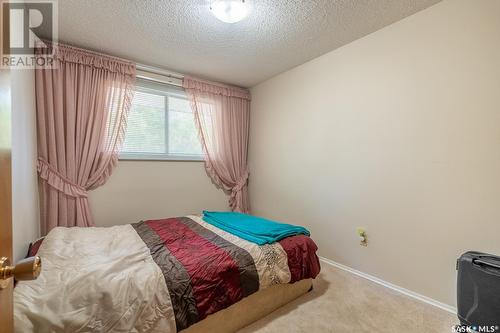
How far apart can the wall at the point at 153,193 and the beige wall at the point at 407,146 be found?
139cm

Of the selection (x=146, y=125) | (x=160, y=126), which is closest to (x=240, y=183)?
(x=160, y=126)

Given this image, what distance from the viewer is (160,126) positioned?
3.16m

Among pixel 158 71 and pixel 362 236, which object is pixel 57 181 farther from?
pixel 362 236

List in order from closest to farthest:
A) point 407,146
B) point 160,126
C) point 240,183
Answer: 1. point 407,146
2. point 160,126
3. point 240,183

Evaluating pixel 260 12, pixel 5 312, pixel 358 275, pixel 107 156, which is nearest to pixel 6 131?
pixel 5 312

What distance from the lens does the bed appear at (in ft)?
3.65

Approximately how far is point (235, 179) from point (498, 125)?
2.93 metres

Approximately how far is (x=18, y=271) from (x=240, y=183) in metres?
3.20

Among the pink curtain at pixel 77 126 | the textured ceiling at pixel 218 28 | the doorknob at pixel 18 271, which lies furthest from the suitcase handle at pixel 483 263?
the pink curtain at pixel 77 126

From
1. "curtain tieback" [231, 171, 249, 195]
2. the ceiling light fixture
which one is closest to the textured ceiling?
the ceiling light fixture

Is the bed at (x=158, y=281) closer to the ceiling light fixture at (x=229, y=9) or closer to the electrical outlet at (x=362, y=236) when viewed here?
the electrical outlet at (x=362, y=236)

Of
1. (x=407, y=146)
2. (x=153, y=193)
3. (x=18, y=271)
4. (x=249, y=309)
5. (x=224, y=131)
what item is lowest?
(x=249, y=309)

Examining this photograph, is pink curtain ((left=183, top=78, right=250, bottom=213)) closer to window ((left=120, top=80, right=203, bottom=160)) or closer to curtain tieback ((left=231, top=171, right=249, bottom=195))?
curtain tieback ((left=231, top=171, right=249, bottom=195))

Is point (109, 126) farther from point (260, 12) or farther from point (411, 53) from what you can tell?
point (411, 53)
